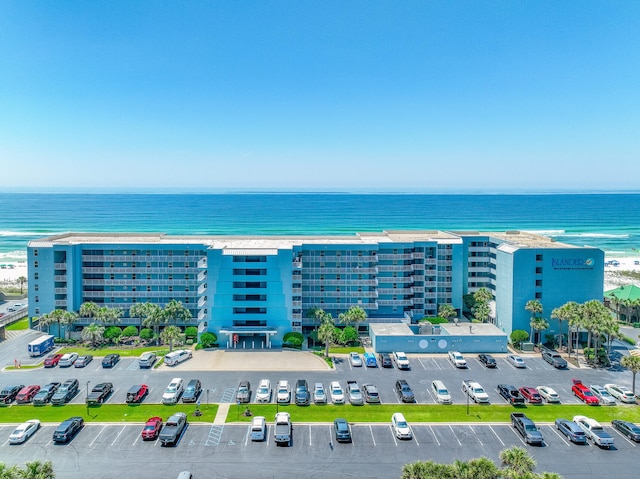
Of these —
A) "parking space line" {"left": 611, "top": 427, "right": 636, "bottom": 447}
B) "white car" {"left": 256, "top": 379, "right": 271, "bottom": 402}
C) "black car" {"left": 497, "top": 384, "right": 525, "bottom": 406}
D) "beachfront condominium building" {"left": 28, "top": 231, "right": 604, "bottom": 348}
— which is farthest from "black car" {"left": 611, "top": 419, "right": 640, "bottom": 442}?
"white car" {"left": 256, "top": 379, "right": 271, "bottom": 402}

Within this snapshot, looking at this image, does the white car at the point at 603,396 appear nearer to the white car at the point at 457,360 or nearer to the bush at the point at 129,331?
the white car at the point at 457,360

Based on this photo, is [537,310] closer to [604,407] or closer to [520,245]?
[520,245]

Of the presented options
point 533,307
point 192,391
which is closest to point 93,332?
point 192,391

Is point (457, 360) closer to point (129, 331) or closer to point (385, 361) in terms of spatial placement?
point (385, 361)

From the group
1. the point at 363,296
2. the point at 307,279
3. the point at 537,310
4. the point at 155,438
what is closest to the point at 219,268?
the point at 307,279

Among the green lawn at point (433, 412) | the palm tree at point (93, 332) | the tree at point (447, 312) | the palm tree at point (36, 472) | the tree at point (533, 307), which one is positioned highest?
the tree at point (533, 307)

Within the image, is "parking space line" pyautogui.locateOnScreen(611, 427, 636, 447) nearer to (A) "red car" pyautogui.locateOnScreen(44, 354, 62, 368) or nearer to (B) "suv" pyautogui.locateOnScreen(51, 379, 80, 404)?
(B) "suv" pyautogui.locateOnScreen(51, 379, 80, 404)

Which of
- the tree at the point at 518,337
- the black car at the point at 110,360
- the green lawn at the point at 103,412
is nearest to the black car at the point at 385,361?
the tree at the point at 518,337
